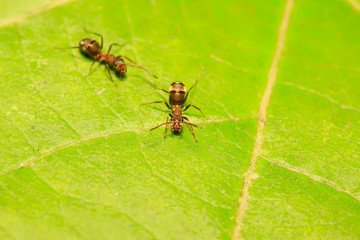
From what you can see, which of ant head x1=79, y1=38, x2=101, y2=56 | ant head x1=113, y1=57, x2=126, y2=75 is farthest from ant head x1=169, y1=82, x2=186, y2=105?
ant head x1=79, y1=38, x2=101, y2=56

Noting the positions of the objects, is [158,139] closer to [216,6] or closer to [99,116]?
[99,116]

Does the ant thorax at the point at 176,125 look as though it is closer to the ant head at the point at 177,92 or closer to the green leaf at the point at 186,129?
the green leaf at the point at 186,129

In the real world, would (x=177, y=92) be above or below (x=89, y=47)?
above

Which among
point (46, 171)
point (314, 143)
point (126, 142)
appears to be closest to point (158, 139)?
point (126, 142)

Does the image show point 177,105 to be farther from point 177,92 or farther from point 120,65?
point 120,65

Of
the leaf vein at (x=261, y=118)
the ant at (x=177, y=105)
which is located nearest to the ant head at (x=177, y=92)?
the ant at (x=177, y=105)

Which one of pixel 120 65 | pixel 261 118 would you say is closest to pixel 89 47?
pixel 120 65
